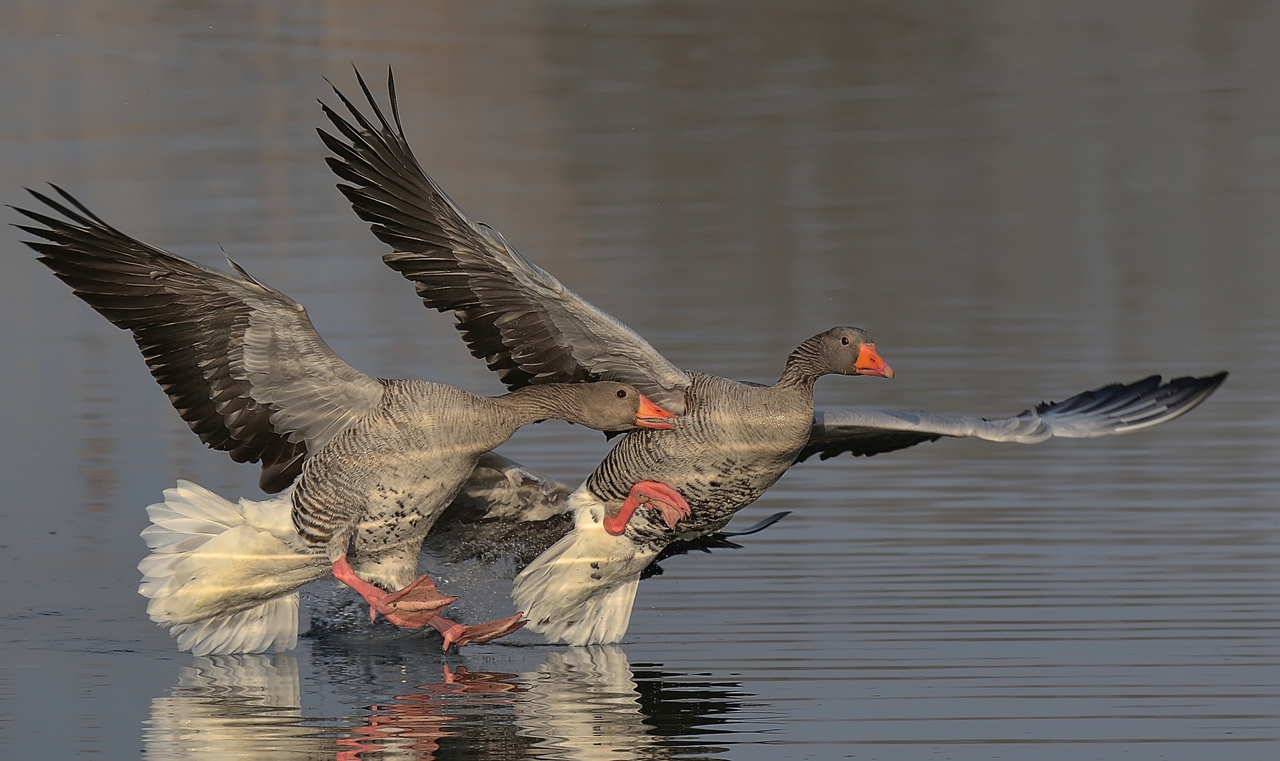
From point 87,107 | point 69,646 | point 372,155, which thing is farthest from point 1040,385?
point 87,107

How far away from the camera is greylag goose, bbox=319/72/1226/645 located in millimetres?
10297

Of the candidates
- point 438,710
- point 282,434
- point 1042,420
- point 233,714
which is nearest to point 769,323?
point 1042,420

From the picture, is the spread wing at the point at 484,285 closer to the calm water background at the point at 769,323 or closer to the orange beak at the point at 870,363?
the orange beak at the point at 870,363

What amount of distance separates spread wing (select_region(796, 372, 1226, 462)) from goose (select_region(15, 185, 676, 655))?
1356mm

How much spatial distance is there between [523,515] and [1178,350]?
23.0 feet

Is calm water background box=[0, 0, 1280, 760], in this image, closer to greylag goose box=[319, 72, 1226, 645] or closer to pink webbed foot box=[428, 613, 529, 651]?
pink webbed foot box=[428, 613, 529, 651]

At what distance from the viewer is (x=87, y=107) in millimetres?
28938

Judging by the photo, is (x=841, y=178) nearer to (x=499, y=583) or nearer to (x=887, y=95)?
(x=887, y=95)

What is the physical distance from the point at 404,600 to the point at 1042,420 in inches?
144

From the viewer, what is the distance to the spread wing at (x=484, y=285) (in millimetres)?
10266

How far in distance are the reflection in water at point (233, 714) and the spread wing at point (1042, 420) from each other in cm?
328

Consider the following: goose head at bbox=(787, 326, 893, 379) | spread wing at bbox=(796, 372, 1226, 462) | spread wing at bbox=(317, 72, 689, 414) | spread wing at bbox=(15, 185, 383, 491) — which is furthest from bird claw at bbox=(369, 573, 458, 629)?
spread wing at bbox=(796, 372, 1226, 462)

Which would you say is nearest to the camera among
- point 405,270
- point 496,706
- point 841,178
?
point 496,706

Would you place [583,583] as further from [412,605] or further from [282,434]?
[282,434]
